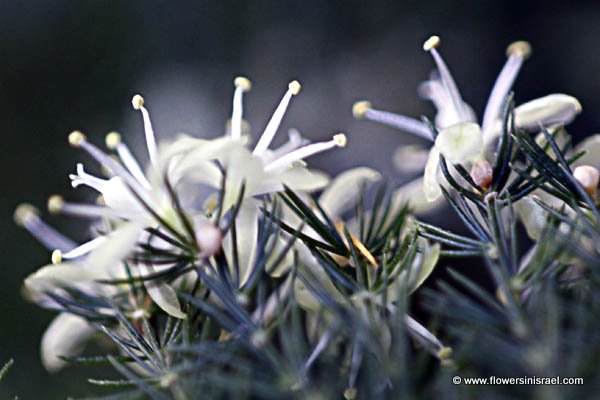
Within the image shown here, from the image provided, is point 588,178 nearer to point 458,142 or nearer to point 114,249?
point 458,142

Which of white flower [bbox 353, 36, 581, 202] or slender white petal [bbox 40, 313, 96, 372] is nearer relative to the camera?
white flower [bbox 353, 36, 581, 202]

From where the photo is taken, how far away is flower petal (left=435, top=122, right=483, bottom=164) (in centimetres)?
34

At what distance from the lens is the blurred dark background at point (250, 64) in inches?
42.4

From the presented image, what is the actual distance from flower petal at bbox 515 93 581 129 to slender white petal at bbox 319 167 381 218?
88mm

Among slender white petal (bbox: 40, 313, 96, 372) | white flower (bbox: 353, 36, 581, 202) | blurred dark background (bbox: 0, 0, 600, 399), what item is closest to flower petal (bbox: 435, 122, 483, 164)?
white flower (bbox: 353, 36, 581, 202)

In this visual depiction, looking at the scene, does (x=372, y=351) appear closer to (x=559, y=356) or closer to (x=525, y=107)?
(x=559, y=356)

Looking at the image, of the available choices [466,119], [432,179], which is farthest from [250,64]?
[432,179]

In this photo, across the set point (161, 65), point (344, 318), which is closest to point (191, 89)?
point (161, 65)

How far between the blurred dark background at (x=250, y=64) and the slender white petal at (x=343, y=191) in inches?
23.3

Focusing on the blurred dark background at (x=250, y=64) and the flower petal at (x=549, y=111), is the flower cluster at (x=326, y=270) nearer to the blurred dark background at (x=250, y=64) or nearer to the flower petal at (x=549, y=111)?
the flower petal at (x=549, y=111)

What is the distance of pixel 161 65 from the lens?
1.25 metres

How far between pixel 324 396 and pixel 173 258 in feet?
0.42

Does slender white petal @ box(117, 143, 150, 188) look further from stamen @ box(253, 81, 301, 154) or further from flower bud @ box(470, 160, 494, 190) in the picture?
flower bud @ box(470, 160, 494, 190)

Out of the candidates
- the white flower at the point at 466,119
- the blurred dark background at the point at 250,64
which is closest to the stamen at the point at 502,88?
the white flower at the point at 466,119
